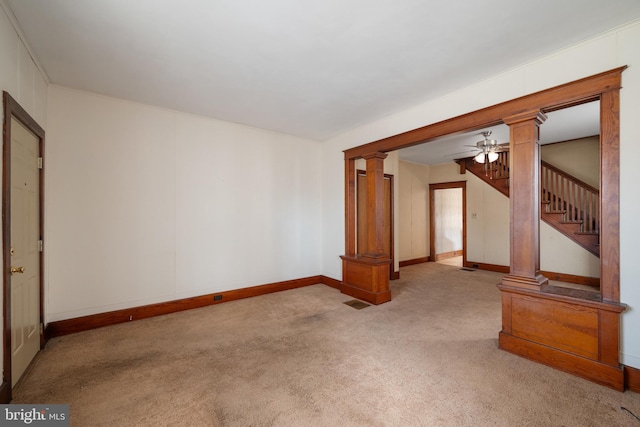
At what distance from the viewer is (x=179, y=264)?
379 cm

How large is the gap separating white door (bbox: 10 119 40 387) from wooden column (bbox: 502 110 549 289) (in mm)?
4332

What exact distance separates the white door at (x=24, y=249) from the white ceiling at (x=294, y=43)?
3.02 ft

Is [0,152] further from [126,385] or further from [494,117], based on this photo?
[494,117]

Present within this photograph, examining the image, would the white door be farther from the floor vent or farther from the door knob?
the floor vent

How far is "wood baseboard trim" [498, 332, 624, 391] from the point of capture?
2.04 metres

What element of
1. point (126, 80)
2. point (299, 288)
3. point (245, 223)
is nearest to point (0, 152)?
point (126, 80)

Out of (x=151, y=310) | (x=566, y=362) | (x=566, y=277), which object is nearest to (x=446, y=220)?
(x=566, y=277)

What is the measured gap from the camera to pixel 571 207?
201 inches

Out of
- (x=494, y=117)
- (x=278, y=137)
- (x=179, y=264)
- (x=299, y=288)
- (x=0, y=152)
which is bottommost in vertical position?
(x=299, y=288)

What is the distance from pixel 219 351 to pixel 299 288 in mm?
2345

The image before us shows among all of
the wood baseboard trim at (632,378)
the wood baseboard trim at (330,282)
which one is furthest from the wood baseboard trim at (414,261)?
the wood baseboard trim at (632,378)

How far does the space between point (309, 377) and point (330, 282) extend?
2851mm

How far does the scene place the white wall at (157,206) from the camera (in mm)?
3086

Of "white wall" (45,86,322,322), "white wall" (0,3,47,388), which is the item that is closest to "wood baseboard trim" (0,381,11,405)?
"white wall" (0,3,47,388)
